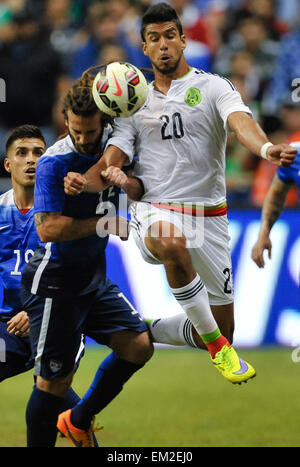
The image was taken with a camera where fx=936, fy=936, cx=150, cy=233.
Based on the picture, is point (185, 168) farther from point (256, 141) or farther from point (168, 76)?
point (256, 141)

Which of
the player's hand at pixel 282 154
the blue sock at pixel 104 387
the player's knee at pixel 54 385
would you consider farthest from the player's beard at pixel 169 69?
the player's knee at pixel 54 385

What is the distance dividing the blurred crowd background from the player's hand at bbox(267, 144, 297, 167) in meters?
5.75

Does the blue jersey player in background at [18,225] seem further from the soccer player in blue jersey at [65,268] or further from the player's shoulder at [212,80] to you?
the player's shoulder at [212,80]

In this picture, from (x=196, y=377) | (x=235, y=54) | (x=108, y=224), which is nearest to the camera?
(x=108, y=224)

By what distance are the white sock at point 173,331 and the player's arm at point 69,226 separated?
89cm

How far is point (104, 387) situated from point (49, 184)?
1512mm

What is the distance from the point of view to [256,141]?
5387 millimetres

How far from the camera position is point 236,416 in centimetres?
771

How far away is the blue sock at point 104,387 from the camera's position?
6.28m

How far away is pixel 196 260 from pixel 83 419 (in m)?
1.34

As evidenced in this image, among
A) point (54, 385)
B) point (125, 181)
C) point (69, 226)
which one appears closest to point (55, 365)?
point (54, 385)

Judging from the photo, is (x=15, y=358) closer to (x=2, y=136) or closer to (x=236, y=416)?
(x=236, y=416)
